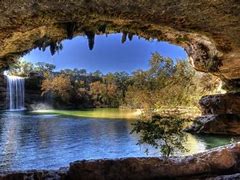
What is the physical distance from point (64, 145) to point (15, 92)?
92.1 feet

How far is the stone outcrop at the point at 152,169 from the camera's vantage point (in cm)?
715

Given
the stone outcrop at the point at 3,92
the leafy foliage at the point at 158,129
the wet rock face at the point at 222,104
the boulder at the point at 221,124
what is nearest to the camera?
the leafy foliage at the point at 158,129

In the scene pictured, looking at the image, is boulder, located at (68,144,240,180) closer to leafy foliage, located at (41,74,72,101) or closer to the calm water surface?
the calm water surface

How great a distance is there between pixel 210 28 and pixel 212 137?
40.2 ft

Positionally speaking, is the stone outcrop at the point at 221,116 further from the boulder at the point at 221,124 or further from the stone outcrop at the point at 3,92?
the stone outcrop at the point at 3,92

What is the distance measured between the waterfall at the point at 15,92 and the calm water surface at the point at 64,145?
1896 cm

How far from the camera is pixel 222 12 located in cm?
654

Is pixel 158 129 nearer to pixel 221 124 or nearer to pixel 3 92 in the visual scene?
pixel 221 124

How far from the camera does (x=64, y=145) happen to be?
53.2 feet

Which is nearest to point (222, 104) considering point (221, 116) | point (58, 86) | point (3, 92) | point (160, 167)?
point (221, 116)

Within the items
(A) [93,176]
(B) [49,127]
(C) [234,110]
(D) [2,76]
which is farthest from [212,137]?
(D) [2,76]

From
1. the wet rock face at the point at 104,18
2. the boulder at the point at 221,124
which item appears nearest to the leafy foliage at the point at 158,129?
the wet rock face at the point at 104,18

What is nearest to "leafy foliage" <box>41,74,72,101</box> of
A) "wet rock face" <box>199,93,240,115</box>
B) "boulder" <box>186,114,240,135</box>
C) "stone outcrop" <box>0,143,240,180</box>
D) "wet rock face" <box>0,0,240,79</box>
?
"wet rock face" <box>199,93,240,115</box>

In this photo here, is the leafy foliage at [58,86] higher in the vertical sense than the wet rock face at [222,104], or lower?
higher
